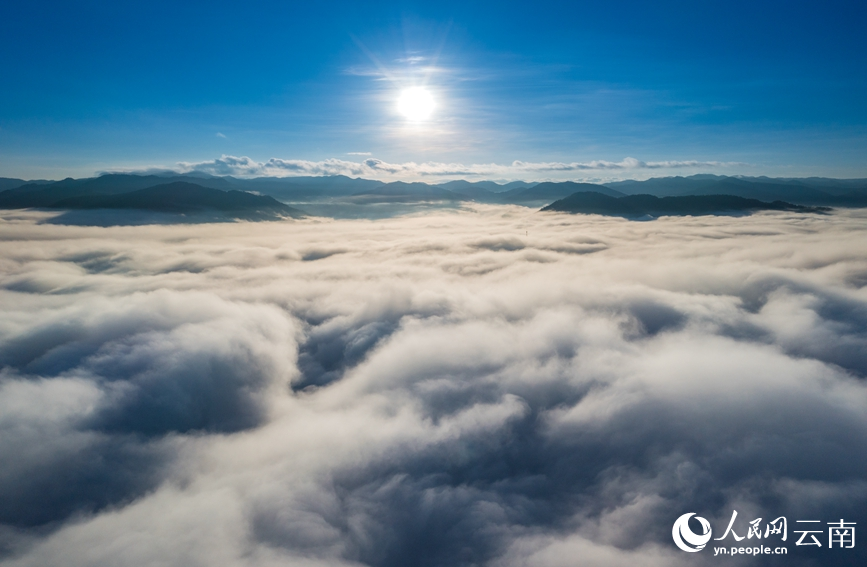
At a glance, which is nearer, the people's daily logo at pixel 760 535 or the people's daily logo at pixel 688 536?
the people's daily logo at pixel 688 536

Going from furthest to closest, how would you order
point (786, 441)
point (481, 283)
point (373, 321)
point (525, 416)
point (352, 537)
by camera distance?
1. point (481, 283)
2. point (373, 321)
3. point (525, 416)
4. point (786, 441)
5. point (352, 537)

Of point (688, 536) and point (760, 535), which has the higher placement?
point (688, 536)

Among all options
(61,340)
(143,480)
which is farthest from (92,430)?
(61,340)

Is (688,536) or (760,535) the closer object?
(688,536)

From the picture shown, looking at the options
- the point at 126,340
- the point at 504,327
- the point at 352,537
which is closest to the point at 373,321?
the point at 504,327

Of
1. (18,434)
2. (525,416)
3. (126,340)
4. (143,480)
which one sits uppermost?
(126,340)

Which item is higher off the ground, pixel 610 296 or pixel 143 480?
pixel 610 296

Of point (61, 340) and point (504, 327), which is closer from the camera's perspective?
point (61, 340)

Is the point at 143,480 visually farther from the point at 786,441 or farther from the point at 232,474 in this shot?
the point at 786,441

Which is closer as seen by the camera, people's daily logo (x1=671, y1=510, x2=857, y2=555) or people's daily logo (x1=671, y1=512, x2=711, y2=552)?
Result: people's daily logo (x1=671, y1=512, x2=711, y2=552)

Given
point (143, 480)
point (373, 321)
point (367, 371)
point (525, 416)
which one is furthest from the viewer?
point (373, 321)
